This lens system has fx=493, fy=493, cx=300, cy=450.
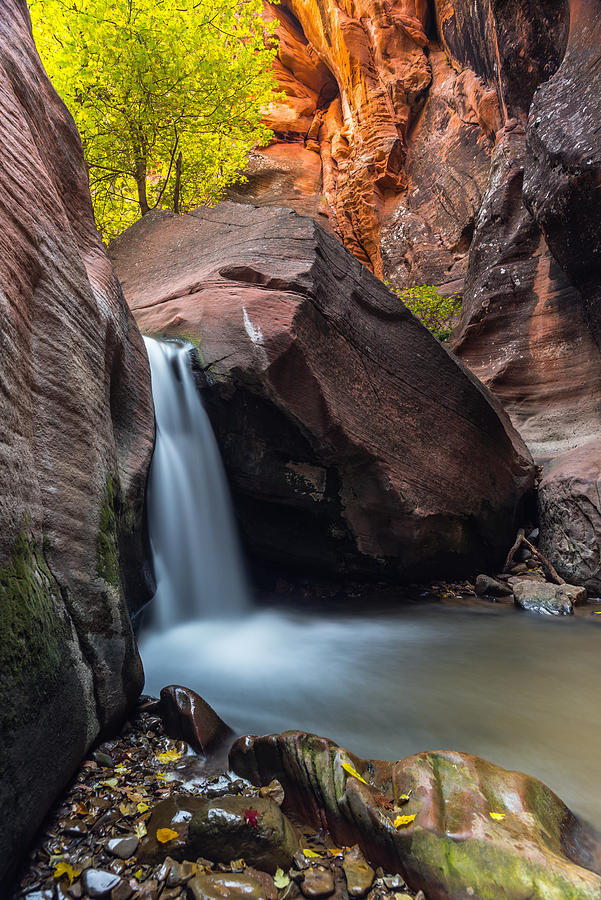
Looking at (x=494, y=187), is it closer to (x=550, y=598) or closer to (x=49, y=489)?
(x=550, y=598)

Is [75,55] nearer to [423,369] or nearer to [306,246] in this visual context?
[306,246]

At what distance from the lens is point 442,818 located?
1718mm

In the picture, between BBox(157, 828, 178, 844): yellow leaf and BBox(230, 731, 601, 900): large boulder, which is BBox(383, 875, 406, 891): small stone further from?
BBox(157, 828, 178, 844): yellow leaf

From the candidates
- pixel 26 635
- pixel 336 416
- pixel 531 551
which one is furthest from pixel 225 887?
pixel 531 551

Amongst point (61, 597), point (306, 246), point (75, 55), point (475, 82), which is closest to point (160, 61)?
point (75, 55)

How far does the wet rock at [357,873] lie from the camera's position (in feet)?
5.23

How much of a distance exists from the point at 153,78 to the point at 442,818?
11268mm

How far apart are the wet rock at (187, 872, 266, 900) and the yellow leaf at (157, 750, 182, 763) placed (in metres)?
0.78

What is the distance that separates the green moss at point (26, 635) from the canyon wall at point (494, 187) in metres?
5.10

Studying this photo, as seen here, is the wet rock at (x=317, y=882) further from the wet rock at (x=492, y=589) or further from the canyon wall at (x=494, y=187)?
the canyon wall at (x=494, y=187)

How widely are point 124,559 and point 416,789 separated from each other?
238 cm

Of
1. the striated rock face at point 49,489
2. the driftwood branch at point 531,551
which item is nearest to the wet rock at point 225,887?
the striated rock face at point 49,489

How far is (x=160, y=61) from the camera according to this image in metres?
8.91

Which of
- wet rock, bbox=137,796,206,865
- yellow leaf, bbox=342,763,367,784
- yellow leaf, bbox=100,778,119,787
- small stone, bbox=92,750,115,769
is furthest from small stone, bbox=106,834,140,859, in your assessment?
yellow leaf, bbox=342,763,367,784
